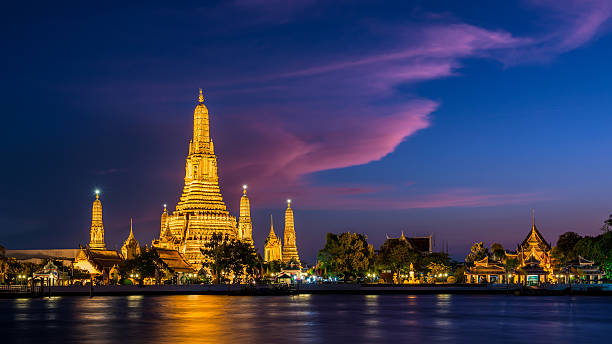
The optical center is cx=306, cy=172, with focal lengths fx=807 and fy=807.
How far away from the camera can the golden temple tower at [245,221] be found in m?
132

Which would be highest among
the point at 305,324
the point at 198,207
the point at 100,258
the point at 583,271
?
the point at 198,207

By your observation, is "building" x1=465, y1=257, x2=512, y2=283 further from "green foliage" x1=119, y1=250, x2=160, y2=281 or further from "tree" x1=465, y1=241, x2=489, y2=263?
"green foliage" x1=119, y1=250, x2=160, y2=281

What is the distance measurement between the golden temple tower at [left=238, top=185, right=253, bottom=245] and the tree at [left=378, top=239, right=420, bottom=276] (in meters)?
30.8

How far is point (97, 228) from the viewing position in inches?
4719

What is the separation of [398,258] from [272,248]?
53581mm

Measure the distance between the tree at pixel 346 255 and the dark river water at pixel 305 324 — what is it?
40.2 metres

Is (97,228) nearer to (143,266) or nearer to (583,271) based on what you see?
(143,266)

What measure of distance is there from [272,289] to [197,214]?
3822 centimetres

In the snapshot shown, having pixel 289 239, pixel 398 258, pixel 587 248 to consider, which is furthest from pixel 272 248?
pixel 587 248

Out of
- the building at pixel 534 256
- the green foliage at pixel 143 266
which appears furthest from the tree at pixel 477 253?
the green foliage at pixel 143 266


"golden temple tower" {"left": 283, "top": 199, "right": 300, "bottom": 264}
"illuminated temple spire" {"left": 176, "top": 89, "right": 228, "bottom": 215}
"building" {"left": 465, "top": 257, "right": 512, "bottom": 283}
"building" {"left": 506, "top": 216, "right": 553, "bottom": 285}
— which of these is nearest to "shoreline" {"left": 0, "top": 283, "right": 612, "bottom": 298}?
"building" {"left": 465, "top": 257, "right": 512, "bottom": 283}

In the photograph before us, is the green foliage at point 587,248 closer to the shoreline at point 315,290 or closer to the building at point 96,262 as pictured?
the shoreline at point 315,290

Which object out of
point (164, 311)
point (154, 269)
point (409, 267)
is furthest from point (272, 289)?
point (164, 311)

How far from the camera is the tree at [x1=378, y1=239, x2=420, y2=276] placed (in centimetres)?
10375
